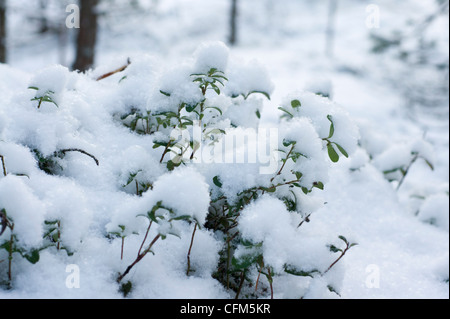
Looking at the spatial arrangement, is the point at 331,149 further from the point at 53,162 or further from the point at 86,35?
the point at 86,35

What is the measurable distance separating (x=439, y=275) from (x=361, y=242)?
1.12 ft

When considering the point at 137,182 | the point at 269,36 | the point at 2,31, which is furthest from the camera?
the point at 269,36

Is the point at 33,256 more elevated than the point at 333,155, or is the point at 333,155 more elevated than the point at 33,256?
the point at 333,155

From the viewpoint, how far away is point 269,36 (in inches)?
744

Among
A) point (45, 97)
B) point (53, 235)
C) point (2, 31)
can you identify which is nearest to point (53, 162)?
point (45, 97)

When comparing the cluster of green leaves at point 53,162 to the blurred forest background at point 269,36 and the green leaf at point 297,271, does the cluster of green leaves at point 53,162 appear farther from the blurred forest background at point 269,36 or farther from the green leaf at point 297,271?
the blurred forest background at point 269,36

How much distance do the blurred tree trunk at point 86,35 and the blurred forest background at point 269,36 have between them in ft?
0.45

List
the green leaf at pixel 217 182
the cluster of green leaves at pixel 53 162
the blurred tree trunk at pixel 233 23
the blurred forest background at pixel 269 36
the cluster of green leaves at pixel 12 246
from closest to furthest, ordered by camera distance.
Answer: the cluster of green leaves at pixel 12 246, the green leaf at pixel 217 182, the cluster of green leaves at pixel 53 162, the blurred forest background at pixel 269 36, the blurred tree trunk at pixel 233 23

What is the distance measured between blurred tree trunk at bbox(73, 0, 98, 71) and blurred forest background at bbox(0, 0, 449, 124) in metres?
0.14

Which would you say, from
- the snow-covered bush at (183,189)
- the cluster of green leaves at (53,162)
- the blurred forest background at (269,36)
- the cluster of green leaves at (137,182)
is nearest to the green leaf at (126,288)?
the snow-covered bush at (183,189)

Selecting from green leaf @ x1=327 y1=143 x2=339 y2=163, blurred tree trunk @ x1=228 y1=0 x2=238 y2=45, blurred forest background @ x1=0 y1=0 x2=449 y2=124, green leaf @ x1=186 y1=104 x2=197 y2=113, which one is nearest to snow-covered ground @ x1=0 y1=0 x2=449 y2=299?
green leaf @ x1=327 y1=143 x2=339 y2=163

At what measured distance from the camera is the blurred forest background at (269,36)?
398 inches

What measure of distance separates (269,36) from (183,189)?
754 inches

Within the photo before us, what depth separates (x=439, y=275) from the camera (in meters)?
1.64
